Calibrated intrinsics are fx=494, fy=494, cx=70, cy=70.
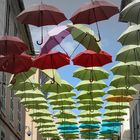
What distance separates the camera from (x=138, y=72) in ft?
65.6

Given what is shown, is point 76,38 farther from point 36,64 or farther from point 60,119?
point 60,119

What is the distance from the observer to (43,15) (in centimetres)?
1648

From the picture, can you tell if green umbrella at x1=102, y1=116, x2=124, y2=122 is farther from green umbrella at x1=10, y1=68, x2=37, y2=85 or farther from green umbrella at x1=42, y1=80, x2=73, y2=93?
green umbrella at x1=10, y1=68, x2=37, y2=85

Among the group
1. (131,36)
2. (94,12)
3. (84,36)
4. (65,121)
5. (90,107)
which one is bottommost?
(65,121)

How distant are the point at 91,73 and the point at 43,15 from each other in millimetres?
5701

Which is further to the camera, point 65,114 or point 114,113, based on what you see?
point 65,114

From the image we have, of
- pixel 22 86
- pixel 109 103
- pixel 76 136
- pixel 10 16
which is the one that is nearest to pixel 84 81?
pixel 22 86

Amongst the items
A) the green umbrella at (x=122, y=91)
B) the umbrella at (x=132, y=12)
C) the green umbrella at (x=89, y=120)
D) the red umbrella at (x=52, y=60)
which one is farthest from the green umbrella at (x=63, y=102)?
the umbrella at (x=132, y=12)

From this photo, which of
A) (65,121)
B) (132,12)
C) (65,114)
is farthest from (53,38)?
(65,121)

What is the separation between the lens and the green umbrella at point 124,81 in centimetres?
2166

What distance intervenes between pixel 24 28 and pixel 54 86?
12.4m

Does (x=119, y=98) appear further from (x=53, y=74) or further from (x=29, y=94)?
(x=53, y=74)

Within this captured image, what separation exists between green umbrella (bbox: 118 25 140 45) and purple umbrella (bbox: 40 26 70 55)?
2138 millimetres

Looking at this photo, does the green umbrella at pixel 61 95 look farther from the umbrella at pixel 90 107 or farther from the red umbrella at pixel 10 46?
the red umbrella at pixel 10 46
